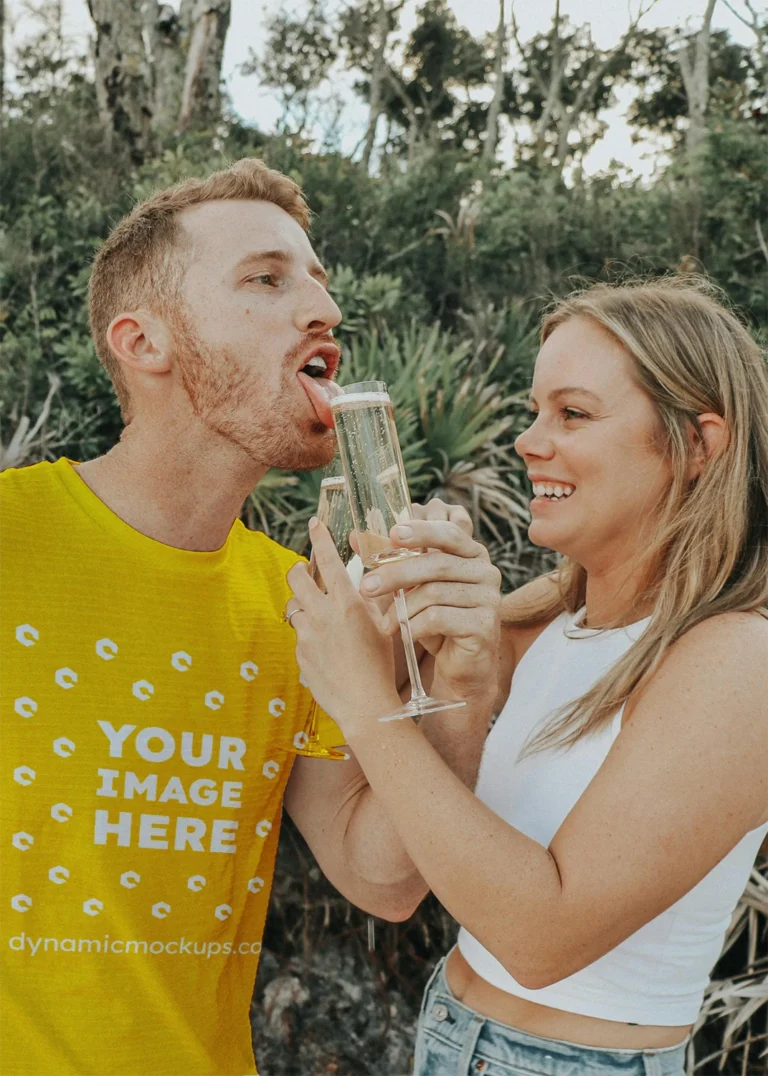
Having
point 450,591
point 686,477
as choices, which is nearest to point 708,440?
point 686,477

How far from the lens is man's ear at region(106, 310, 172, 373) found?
2.26 meters

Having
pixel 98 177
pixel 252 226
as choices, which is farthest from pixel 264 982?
pixel 98 177

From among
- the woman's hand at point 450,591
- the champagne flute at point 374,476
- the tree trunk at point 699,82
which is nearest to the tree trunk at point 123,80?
the tree trunk at point 699,82

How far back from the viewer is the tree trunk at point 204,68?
7.46 meters

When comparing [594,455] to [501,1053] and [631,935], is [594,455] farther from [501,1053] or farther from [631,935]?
[501,1053]

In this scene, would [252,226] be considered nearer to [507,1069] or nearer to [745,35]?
[507,1069]

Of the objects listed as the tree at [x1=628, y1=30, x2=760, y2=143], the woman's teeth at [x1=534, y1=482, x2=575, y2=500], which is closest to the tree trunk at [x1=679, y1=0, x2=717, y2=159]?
the tree at [x1=628, y1=30, x2=760, y2=143]

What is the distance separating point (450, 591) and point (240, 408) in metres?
0.78

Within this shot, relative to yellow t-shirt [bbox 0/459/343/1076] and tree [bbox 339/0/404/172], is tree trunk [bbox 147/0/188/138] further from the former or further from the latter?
yellow t-shirt [bbox 0/459/343/1076]

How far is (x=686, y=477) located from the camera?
211 cm

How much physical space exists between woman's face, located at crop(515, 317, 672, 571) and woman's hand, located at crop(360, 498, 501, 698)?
0.44m

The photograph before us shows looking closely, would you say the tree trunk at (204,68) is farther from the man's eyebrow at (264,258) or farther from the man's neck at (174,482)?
the man's neck at (174,482)

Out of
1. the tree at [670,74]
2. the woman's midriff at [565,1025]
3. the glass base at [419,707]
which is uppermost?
the tree at [670,74]

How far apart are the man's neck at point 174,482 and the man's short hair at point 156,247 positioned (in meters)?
0.22
